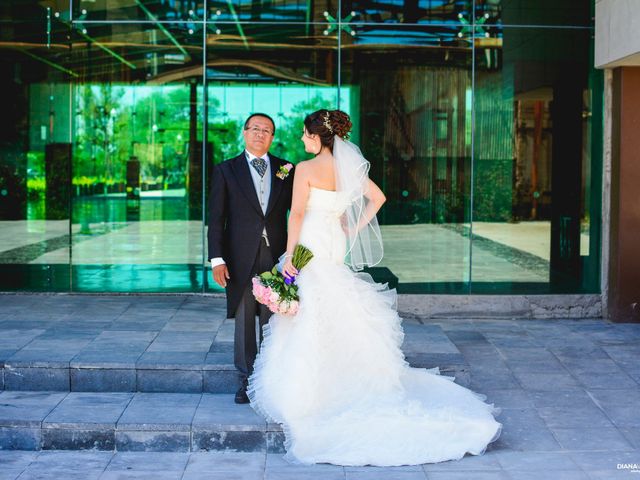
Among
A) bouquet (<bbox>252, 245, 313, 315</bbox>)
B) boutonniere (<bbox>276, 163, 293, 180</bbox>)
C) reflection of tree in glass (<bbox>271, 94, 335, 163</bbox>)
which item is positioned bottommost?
bouquet (<bbox>252, 245, 313, 315</bbox>)

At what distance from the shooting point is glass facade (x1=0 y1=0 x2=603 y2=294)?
33.8ft

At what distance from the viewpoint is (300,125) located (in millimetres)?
10633

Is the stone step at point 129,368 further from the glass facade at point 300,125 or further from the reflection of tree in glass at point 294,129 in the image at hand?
the reflection of tree in glass at point 294,129

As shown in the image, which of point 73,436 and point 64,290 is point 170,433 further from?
point 64,290

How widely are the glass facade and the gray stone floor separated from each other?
5.71 ft

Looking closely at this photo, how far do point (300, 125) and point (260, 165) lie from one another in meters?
4.44

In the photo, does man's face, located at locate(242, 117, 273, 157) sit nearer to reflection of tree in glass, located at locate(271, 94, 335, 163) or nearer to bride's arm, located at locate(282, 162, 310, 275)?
bride's arm, located at locate(282, 162, 310, 275)

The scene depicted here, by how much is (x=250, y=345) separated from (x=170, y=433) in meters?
0.89

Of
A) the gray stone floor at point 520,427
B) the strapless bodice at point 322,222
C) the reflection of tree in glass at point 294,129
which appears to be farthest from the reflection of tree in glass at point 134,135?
the strapless bodice at point 322,222

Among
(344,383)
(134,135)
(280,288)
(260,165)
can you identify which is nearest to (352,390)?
(344,383)

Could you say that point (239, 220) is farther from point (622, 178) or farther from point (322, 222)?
point (622, 178)

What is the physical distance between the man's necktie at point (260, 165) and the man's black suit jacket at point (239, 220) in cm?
5

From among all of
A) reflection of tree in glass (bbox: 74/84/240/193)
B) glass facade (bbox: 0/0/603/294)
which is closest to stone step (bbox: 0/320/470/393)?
glass facade (bbox: 0/0/603/294)

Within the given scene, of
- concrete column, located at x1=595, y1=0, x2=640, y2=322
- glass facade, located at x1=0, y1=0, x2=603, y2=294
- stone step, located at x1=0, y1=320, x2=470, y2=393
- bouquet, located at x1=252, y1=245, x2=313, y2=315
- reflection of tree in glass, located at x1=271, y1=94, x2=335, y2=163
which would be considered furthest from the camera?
reflection of tree in glass, located at x1=271, y1=94, x2=335, y2=163
